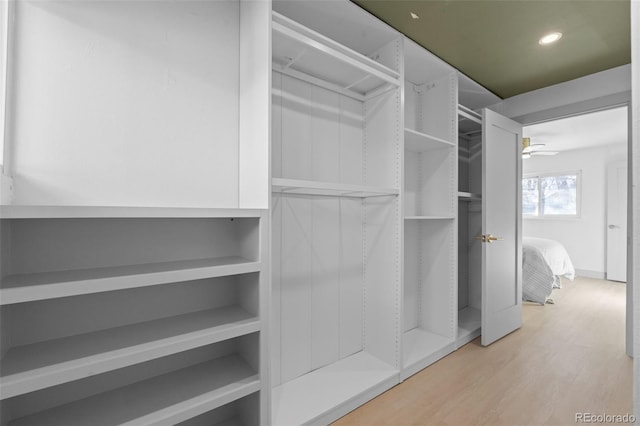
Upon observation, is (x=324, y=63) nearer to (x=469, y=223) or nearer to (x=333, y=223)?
(x=333, y=223)

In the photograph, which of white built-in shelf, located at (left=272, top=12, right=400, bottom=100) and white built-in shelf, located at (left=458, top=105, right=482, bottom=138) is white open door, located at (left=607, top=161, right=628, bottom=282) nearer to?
white built-in shelf, located at (left=458, top=105, right=482, bottom=138)

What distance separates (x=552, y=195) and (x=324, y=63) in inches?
256

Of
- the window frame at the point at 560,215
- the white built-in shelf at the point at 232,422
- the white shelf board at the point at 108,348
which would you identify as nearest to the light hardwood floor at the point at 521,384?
the white built-in shelf at the point at 232,422

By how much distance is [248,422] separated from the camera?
136 centimetres

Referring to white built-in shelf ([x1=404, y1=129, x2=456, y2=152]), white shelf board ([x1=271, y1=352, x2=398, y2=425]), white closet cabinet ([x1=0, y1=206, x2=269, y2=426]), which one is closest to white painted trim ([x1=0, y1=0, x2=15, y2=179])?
white closet cabinet ([x1=0, y1=206, x2=269, y2=426])

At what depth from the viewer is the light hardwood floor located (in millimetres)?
1652

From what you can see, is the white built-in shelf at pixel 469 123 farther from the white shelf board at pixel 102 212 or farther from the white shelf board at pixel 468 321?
the white shelf board at pixel 102 212

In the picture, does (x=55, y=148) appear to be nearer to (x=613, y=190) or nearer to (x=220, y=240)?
(x=220, y=240)

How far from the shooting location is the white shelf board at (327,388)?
5.03 feet

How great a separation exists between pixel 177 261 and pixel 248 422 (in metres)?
0.80

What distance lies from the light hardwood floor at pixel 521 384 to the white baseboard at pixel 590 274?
3.11m

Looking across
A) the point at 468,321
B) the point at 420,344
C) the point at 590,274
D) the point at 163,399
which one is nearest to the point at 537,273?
the point at 468,321

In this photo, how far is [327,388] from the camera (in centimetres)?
175

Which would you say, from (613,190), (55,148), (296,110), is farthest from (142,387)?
(613,190)
